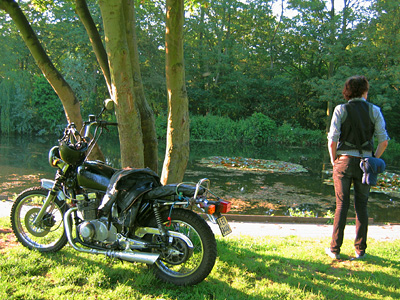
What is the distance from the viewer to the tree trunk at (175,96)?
13.8ft

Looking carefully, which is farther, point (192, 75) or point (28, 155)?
point (192, 75)

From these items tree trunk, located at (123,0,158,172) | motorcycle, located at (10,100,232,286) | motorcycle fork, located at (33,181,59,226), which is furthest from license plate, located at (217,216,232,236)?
tree trunk, located at (123,0,158,172)

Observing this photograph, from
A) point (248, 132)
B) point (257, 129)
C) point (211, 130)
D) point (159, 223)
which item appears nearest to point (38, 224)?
point (159, 223)

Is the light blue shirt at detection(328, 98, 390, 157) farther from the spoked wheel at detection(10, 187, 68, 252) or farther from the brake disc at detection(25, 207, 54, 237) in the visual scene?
the brake disc at detection(25, 207, 54, 237)

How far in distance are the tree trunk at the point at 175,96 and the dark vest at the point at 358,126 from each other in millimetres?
1986

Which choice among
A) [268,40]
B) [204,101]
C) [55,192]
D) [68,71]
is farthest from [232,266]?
[268,40]

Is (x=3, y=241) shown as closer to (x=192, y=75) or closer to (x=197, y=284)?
(x=197, y=284)

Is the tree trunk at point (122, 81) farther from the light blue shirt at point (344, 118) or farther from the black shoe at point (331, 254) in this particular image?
the black shoe at point (331, 254)

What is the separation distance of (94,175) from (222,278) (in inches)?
59.8

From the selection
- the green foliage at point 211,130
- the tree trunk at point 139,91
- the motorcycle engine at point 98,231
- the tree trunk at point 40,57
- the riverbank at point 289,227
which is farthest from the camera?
the green foliage at point 211,130

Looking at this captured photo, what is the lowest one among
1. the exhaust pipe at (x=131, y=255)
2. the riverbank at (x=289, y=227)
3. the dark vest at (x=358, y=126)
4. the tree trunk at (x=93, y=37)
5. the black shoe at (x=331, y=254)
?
the riverbank at (x=289, y=227)

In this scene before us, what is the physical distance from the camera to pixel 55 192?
11.5 feet

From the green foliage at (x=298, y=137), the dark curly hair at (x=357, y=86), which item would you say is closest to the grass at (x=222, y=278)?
the dark curly hair at (x=357, y=86)

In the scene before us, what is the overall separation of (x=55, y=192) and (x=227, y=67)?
93.0ft
